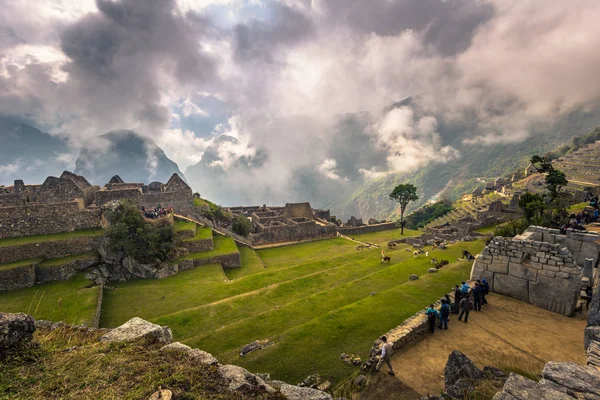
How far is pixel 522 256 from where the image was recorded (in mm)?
10781

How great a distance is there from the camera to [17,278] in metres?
15.2

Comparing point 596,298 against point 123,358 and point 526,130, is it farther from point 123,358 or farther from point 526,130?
point 526,130

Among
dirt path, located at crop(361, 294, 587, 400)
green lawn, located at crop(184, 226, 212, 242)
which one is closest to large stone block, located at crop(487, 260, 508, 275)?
dirt path, located at crop(361, 294, 587, 400)

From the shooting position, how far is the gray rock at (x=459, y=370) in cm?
630

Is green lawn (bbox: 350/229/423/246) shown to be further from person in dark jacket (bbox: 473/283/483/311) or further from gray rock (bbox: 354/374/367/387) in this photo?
gray rock (bbox: 354/374/367/387)

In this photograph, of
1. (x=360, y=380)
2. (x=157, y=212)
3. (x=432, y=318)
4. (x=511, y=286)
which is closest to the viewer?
(x=360, y=380)

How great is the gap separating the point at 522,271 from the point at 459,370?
7020 mm

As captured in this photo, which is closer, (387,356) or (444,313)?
(387,356)

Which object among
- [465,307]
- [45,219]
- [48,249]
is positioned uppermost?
[45,219]

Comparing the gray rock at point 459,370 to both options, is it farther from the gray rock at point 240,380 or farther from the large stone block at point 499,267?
the large stone block at point 499,267

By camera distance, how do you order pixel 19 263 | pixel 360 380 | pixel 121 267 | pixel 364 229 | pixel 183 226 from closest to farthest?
pixel 360 380, pixel 19 263, pixel 121 267, pixel 183 226, pixel 364 229

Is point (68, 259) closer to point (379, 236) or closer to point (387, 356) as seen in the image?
point (387, 356)

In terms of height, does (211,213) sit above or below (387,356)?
above

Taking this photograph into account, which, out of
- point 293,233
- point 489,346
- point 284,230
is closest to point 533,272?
point 489,346
